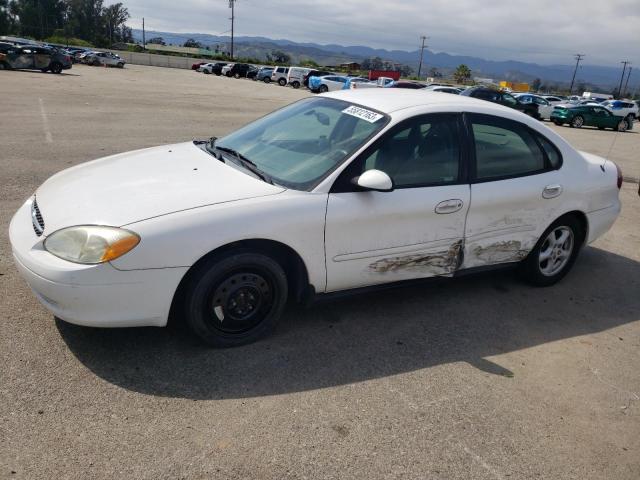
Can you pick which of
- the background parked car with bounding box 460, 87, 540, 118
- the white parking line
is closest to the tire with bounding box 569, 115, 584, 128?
the background parked car with bounding box 460, 87, 540, 118

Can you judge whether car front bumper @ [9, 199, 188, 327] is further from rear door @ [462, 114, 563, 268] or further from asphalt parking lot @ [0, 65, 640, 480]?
rear door @ [462, 114, 563, 268]

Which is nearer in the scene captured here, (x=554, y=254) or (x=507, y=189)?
(x=507, y=189)

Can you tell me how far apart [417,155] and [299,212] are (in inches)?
41.7

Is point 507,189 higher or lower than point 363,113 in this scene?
lower

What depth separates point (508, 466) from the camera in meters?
2.66

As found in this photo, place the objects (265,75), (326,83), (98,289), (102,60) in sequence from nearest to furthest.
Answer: (98,289) → (326,83) → (265,75) → (102,60)

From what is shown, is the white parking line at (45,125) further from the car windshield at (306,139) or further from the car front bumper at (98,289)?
the car front bumper at (98,289)

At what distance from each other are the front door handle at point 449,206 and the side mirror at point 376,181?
589mm

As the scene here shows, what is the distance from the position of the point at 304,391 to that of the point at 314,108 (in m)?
2.27

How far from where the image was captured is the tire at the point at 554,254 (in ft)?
15.3

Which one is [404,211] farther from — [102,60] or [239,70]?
[102,60]

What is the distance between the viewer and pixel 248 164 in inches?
148

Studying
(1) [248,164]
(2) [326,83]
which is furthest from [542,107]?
(1) [248,164]

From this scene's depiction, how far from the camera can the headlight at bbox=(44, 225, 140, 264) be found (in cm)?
288
